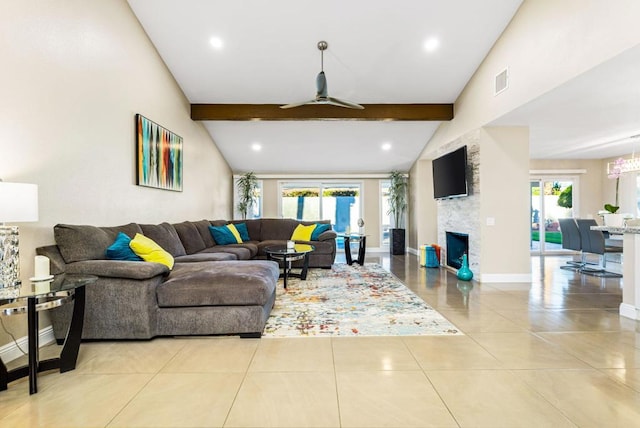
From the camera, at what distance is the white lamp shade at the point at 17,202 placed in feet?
6.77

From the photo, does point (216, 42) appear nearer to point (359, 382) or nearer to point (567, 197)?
point (359, 382)

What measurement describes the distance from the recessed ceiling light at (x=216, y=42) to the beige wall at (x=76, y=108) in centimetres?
87

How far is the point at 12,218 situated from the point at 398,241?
25.9 feet

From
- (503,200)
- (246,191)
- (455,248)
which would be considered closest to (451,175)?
(503,200)

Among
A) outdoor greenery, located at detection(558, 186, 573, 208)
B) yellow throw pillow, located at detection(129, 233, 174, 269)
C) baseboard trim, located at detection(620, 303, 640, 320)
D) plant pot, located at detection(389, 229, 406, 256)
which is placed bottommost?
baseboard trim, located at detection(620, 303, 640, 320)

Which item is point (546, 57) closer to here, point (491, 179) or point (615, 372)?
point (491, 179)

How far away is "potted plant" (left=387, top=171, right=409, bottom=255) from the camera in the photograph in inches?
352

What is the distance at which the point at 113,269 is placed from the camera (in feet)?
9.21

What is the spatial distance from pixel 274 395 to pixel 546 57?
4.31 meters

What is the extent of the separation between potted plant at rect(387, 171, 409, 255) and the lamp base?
25.4 ft

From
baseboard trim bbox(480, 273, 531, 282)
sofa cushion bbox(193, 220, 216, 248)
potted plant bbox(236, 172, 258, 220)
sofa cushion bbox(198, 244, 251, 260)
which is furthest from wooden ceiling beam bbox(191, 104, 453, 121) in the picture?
baseboard trim bbox(480, 273, 531, 282)

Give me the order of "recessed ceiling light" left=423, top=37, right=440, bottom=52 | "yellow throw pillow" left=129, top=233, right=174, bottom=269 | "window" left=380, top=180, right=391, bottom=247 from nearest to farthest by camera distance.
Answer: "yellow throw pillow" left=129, top=233, right=174, bottom=269
"recessed ceiling light" left=423, top=37, right=440, bottom=52
"window" left=380, top=180, right=391, bottom=247

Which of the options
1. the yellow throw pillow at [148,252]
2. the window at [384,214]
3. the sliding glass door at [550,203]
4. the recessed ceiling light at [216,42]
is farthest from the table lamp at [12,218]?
the sliding glass door at [550,203]

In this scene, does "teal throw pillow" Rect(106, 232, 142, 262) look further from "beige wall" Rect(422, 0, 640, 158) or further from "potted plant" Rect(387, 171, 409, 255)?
"potted plant" Rect(387, 171, 409, 255)
